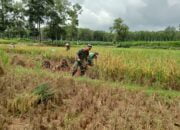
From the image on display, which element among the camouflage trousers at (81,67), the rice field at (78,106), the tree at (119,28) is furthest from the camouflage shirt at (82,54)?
the tree at (119,28)

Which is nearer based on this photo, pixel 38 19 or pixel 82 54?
pixel 82 54

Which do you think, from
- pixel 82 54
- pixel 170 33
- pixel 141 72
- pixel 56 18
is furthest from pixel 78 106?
pixel 170 33

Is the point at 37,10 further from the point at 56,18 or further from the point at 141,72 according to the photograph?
the point at 141,72

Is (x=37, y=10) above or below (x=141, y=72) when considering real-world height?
above

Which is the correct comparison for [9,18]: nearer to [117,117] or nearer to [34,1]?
[34,1]

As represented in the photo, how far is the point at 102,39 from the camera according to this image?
12294 centimetres

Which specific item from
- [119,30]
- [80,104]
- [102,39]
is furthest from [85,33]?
[80,104]

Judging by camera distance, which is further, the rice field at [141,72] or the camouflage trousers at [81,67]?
the camouflage trousers at [81,67]

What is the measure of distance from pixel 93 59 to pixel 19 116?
9585mm

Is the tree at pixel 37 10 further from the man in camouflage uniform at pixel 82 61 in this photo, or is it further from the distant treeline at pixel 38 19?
the man in camouflage uniform at pixel 82 61

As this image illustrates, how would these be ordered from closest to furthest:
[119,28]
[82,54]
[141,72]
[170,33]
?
[141,72], [82,54], [119,28], [170,33]

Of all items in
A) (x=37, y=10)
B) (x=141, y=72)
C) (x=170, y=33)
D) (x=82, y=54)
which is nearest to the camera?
(x=141, y=72)

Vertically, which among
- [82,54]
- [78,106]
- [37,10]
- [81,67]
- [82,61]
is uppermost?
[37,10]

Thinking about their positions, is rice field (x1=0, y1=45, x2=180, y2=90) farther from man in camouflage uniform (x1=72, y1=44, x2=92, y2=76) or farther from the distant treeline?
the distant treeline
